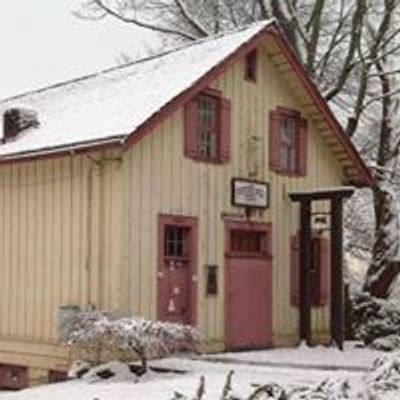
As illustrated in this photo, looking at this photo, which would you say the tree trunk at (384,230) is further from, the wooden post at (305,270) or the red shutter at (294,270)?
the wooden post at (305,270)

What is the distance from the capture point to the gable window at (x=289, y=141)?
965 inches

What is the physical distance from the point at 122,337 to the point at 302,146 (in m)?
8.91

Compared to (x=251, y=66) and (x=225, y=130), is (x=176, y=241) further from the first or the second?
(x=251, y=66)

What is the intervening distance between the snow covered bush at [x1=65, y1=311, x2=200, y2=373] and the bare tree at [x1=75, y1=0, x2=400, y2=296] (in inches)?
562

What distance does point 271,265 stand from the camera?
2420cm

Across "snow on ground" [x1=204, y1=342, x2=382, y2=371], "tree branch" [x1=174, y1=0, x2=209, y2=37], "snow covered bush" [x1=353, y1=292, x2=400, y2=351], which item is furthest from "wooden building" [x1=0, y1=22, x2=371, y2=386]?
"tree branch" [x1=174, y1=0, x2=209, y2=37]

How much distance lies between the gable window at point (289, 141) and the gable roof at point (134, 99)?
692mm

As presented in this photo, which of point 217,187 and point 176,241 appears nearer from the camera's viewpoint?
point 176,241

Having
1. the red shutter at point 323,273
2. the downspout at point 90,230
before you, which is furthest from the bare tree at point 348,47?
the downspout at point 90,230

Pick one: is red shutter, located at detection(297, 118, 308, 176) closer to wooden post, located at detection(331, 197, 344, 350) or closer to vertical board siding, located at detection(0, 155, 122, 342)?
wooden post, located at detection(331, 197, 344, 350)

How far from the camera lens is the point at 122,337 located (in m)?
18.1

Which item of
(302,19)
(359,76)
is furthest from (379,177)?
(302,19)

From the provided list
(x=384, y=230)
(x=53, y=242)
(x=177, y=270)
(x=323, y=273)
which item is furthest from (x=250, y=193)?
(x=384, y=230)

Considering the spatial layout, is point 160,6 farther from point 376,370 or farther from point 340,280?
point 376,370
